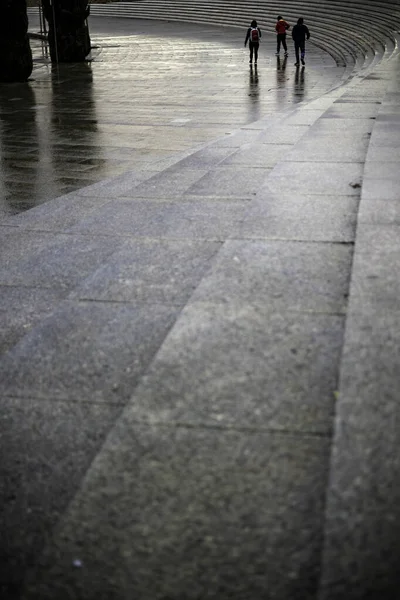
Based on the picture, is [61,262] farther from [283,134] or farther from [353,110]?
[353,110]

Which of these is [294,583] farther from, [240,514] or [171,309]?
[171,309]

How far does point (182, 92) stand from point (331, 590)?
1857cm

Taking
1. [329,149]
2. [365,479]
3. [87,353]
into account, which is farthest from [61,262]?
[365,479]

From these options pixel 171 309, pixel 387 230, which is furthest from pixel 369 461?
pixel 387 230

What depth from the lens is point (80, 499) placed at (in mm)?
2471

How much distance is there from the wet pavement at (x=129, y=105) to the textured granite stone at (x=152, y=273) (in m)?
3.89

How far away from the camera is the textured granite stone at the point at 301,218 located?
15.6 feet

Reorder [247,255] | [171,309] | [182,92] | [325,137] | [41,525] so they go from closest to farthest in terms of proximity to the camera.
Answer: [41,525], [171,309], [247,255], [325,137], [182,92]

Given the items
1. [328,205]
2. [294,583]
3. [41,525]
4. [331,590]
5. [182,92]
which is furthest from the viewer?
[182,92]

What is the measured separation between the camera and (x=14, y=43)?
22188 millimetres

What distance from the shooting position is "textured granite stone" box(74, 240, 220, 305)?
4340 mm

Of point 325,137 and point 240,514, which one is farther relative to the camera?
point 325,137

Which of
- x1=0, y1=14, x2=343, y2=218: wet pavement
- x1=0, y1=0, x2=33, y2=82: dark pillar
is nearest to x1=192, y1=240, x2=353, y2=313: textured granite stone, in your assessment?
x1=0, y1=14, x2=343, y2=218: wet pavement

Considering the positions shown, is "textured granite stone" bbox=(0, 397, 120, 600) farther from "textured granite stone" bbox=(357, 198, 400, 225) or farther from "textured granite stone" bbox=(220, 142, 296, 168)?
"textured granite stone" bbox=(220, 142, 296, 168)
